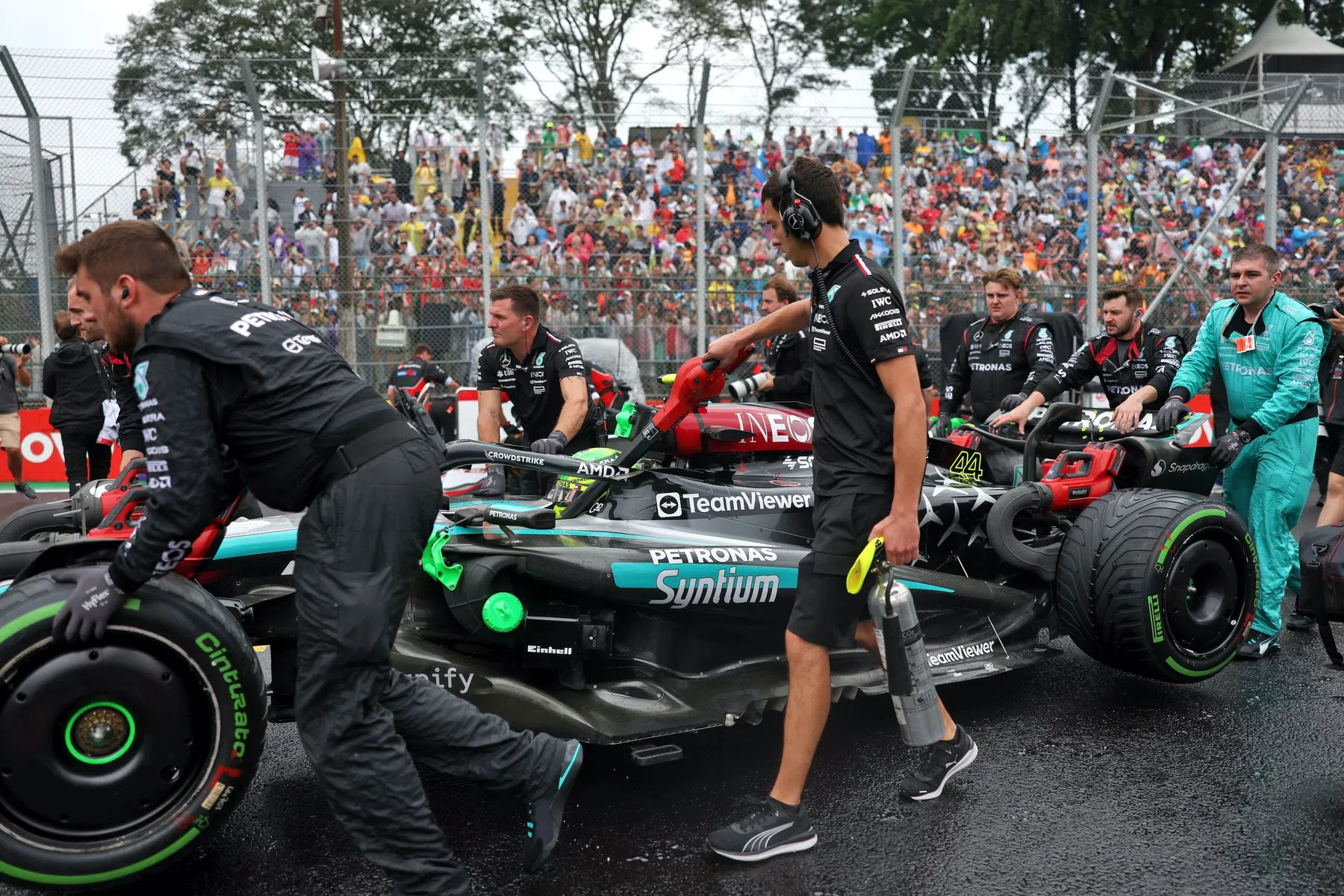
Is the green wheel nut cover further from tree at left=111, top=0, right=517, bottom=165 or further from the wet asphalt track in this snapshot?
tree at left=111, top=0, right=517, bottom=165

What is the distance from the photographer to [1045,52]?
3241 cm

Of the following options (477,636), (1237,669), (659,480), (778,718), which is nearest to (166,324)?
(477,636)

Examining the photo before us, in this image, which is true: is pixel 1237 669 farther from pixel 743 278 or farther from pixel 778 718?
pixel 743 278

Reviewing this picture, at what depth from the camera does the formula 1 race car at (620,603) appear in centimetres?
289

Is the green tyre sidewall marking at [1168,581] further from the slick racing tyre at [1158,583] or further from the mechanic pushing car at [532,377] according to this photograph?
the mechanic pushing car at [532,377]

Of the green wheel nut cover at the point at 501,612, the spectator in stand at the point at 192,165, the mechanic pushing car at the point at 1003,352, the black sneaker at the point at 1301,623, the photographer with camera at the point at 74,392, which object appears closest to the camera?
the green wheel nut cover at the point at 501,612

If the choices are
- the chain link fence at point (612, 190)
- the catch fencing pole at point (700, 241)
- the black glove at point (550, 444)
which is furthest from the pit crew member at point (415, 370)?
the black glove at point (550, 444)

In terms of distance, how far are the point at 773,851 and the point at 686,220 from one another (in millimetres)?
10159

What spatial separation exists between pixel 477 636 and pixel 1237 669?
356 cm

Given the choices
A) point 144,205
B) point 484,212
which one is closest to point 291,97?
point 144,205

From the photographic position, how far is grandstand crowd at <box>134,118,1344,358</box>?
12133 millimetres

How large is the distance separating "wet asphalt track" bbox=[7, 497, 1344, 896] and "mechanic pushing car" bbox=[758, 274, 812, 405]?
2.65m

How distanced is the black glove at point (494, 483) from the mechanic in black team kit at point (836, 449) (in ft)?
7.73

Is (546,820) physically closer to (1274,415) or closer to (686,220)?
(1274,415)
